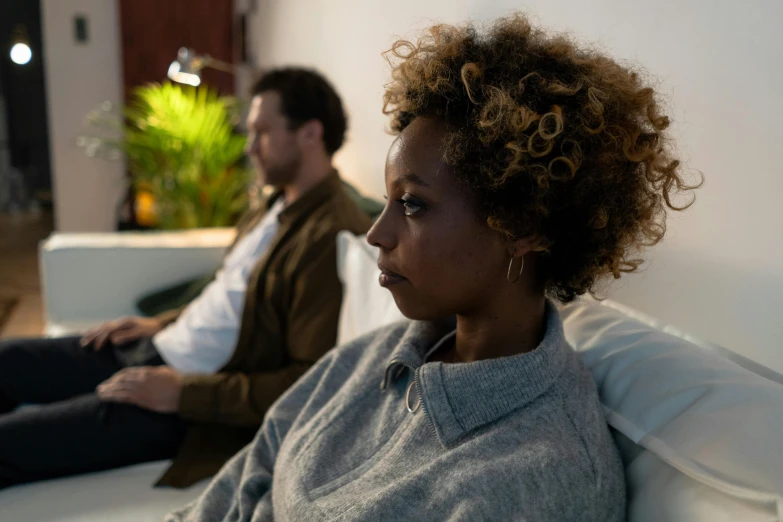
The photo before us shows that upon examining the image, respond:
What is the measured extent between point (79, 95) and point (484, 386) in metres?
4.12

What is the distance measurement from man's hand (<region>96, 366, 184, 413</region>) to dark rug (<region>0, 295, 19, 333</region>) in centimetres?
215

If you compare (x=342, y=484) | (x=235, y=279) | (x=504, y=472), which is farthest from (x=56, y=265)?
(x=504, y=472)

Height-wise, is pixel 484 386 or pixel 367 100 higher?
pixel 367 100

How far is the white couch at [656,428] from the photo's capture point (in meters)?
0.65

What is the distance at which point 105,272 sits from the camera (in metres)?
2.27

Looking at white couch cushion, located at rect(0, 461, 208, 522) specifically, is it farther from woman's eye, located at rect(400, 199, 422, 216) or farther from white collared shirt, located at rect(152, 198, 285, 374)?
woman's eye, located at rect(400, 199, 422, 216)

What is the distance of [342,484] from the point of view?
84 centimetres

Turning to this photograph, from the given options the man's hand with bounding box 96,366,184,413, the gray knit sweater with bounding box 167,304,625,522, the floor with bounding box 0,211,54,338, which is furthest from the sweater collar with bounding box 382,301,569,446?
the floor with bounding box 0,211,54,338

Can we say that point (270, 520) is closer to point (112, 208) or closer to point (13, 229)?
point (112, 208)

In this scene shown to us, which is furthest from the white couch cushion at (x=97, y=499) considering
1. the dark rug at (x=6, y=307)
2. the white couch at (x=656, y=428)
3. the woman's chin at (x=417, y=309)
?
the dark rug at (x=6, y=307)

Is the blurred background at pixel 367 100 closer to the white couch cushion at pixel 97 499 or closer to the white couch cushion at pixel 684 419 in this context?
the white couch cushion at pixel 684 419

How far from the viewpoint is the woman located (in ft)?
2.32

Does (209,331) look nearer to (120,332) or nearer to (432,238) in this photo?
(120,332)

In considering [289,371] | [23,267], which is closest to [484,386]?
[289,371]
